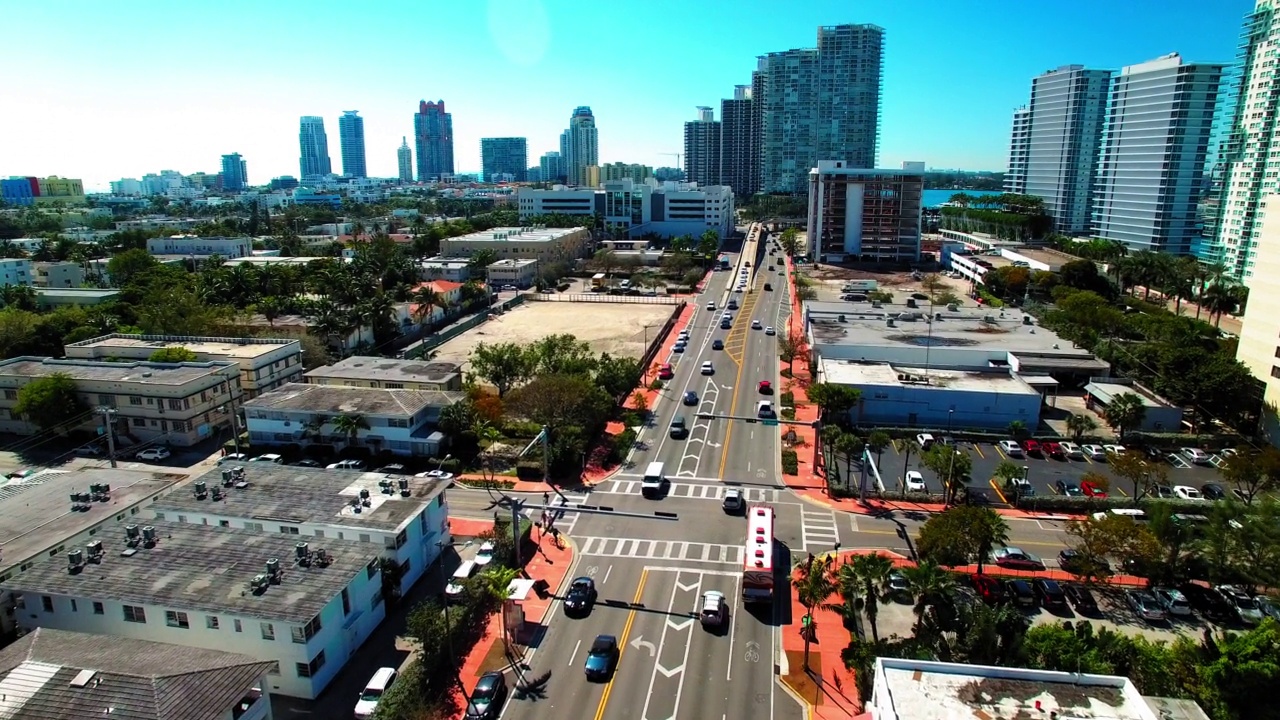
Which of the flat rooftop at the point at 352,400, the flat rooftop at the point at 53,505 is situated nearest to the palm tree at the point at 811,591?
the flat rooftop at the point at 352,400

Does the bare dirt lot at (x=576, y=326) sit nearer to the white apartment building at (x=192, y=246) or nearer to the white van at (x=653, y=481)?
the white van at (x=653, y=481)

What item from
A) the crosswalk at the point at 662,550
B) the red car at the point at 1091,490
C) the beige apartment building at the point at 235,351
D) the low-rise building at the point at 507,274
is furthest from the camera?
the low-rise building at the point at 507,274

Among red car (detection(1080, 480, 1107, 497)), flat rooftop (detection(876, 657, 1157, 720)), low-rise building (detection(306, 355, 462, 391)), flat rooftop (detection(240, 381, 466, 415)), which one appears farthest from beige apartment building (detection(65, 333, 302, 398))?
red car (detection(1080, 480, 1107, 497))

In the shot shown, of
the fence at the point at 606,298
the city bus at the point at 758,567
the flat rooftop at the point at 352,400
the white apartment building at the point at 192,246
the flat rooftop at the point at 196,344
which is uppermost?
the white apartment building at the point at 192,246

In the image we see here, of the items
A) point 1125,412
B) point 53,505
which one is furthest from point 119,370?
point 1125,412

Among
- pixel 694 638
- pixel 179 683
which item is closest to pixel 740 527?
pixel 694 638

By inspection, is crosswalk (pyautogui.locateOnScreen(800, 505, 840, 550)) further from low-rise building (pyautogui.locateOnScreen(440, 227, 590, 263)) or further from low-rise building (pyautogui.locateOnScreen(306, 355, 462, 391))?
low-rise building (pyautogui.locateOnScreen(440, 227, 590, 263))
